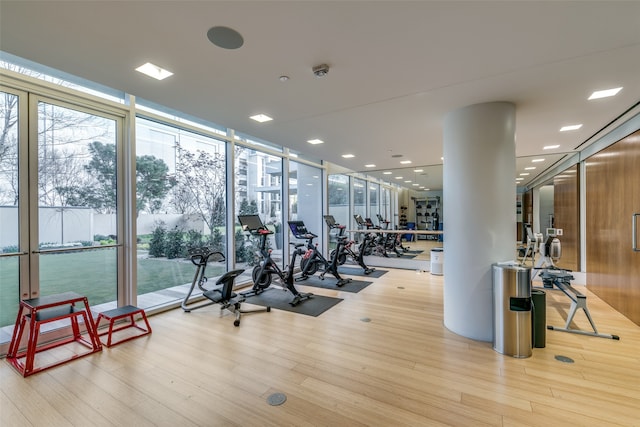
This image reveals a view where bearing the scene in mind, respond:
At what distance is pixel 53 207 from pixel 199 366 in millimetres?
2538

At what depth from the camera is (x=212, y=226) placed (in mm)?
5031

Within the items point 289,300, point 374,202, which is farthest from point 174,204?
point 374,202

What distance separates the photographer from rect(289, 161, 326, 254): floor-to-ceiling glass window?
7.00m

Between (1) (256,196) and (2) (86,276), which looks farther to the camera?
(1) (256,196)

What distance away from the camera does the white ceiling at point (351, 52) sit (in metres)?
1.77

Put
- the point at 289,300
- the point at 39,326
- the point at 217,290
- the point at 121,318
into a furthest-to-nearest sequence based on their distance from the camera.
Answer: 1. the point at 289,300
2. the point at 217,290
3. the point at 121,318
4. the point at 39,326

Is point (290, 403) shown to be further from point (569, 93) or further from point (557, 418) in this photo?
point (569, 93)

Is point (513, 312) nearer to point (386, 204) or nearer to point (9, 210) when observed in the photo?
point (9, 210)

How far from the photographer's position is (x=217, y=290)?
14.3 feet

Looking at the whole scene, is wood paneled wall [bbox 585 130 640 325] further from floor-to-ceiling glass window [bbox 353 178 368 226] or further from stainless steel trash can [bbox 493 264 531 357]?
floor-to-ceiling glass window [bbox 353 178 368 226]

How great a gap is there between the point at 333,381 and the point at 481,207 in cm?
247

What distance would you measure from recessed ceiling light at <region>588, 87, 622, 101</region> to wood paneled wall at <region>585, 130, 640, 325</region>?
108 centimetres

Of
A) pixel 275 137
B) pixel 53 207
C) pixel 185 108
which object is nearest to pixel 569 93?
pixel 275 137

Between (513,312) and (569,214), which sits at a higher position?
(569,214)
